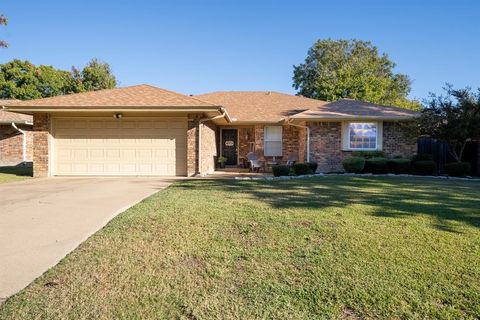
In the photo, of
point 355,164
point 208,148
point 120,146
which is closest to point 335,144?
point 355,164

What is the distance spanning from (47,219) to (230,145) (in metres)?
13.3

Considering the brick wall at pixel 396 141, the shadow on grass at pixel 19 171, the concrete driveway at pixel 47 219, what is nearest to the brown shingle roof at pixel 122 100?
the shadow on grass at pixel 19 171

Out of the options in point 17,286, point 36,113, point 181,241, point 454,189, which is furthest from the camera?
point 36,113

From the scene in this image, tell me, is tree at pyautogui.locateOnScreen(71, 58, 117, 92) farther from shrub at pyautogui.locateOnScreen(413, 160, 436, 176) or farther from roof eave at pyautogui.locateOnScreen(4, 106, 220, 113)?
shrub at pyautogui.locateOnScreen(413, 160, 436, 176)

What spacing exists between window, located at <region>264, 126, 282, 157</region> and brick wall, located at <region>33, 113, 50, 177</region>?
9960 millimetres

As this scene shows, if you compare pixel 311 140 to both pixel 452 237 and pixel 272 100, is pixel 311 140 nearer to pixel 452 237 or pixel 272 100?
pixel 272 100

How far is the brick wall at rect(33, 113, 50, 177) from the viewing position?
1355cm

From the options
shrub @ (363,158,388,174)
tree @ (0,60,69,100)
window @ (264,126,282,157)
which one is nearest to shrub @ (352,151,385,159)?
shrub @ (363,158,388,174)

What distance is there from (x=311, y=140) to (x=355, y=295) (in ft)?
41.5

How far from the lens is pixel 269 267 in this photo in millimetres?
3867

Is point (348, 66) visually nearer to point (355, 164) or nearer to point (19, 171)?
point (355, 164)

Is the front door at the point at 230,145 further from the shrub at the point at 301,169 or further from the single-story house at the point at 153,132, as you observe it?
the shrub at the point at 301,169

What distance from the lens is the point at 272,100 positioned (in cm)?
2127

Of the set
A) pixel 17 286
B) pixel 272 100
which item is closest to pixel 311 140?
pixel 272 100
